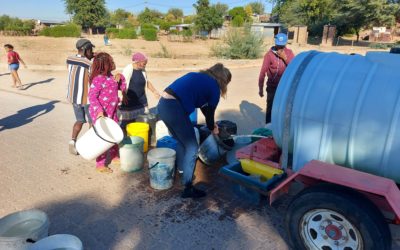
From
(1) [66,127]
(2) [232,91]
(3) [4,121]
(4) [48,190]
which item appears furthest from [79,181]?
(2) [232,91]

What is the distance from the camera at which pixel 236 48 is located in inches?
822

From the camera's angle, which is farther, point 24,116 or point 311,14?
point 311,14

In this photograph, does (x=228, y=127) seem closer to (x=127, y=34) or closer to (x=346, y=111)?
(x=346, y=111)

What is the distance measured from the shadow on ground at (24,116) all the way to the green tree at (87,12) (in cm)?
6279

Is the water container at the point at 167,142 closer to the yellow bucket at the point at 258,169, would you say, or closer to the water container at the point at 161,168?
the water container at the point at 161,168

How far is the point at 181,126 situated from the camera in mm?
3789

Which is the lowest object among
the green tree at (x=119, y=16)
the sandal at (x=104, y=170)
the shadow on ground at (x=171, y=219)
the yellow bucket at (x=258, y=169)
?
the shadow on ground at (x=171, y=219)

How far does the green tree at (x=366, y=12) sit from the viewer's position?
33500 mm

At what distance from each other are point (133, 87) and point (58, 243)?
3.52 metres

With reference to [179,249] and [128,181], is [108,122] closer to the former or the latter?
[128,181]

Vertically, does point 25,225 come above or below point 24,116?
above

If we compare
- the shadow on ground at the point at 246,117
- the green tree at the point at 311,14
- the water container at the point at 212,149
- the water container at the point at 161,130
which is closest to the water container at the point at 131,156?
the water container at the point at 161,130

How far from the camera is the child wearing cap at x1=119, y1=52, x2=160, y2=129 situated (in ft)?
18.4

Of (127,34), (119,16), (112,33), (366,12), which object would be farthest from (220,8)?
(366,12)
